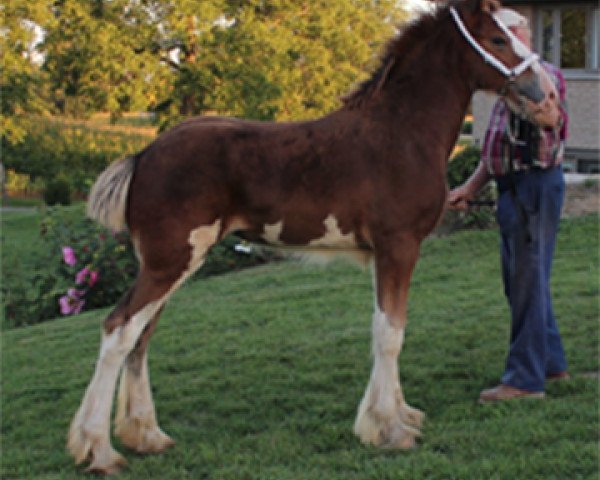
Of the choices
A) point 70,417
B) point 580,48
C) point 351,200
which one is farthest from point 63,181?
point 351,200

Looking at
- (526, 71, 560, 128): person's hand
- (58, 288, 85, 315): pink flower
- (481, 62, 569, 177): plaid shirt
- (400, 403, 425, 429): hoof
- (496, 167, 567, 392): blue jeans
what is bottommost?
(58, 288, 85, 315): pink flower

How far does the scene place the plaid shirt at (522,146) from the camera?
4.85 m

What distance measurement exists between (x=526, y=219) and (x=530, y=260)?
0.84ft

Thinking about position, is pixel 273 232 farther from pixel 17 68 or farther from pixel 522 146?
pixel 17 68

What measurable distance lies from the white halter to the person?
0.43m

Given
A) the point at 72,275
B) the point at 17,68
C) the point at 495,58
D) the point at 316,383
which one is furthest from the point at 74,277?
the point at 17,68

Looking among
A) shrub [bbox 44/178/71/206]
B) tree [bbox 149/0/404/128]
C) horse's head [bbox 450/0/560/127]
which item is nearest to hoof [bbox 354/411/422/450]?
horse's head [bbox 450/0/560/127]

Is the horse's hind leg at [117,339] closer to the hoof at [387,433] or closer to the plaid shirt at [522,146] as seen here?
the hoof at [387,433]

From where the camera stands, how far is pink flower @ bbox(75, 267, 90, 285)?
31.9ft

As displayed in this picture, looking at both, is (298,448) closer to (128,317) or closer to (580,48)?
(128,317)

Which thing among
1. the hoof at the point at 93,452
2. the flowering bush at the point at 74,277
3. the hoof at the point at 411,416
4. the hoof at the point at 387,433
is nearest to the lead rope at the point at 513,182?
the hoof at the point at 411,416

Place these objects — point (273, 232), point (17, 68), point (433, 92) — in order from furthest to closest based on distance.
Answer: point (17, 68) < point (433, 92) < point (273, 232)

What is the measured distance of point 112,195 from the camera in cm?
432

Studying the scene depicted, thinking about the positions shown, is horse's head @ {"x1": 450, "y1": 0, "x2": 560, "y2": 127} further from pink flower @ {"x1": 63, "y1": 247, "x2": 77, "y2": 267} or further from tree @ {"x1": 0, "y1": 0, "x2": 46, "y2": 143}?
tree @ {"x1": 0, "y1": 0, "x2": 46, "y2": 143}
